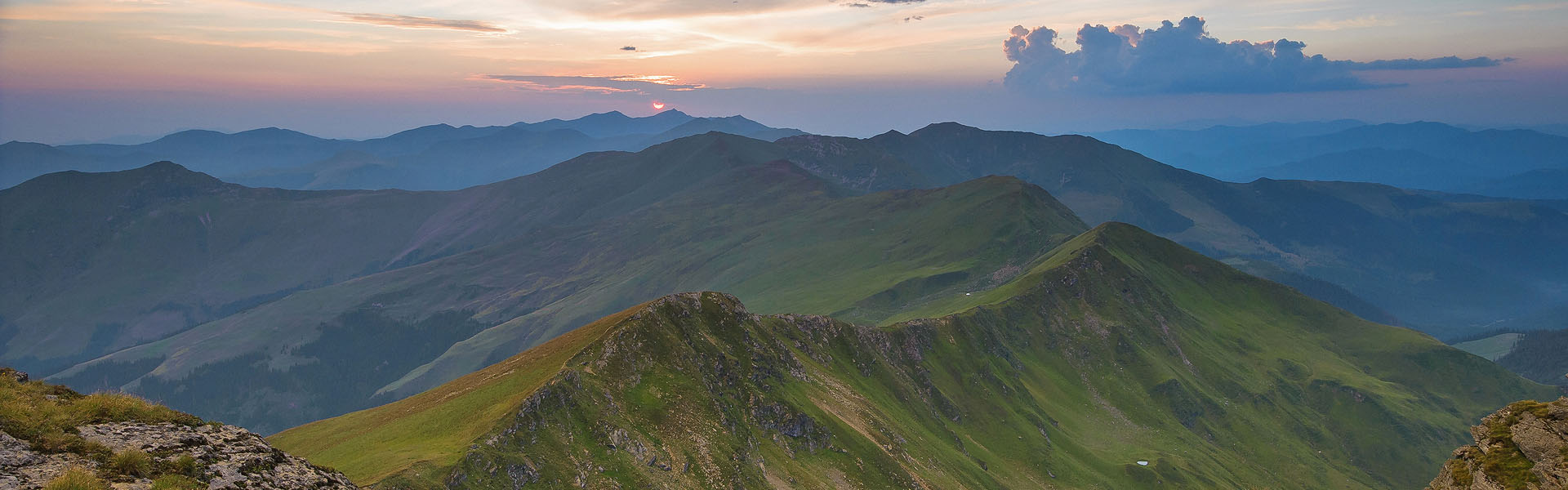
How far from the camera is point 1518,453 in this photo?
40375 millimetres

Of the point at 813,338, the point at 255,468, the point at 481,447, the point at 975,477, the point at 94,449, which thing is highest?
the point at 94,449

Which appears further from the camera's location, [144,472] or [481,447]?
[481,447]

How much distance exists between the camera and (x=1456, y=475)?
142 ft

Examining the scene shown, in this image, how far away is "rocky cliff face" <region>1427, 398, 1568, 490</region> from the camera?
38.6 metres

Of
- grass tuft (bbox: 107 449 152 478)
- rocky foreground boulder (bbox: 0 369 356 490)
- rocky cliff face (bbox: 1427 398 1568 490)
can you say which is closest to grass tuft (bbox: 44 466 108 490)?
rocky foreground boulder (bbox: 0 369 356 490)

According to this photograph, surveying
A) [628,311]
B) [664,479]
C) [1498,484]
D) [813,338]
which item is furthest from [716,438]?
[1498,484]

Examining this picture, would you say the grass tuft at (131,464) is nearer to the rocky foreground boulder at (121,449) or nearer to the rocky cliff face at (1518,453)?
the rocky foreground boulder at (121,449)

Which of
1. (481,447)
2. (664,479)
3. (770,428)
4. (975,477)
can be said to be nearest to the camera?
(481,447)

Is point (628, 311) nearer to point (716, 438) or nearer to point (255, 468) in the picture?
point (716, 438)

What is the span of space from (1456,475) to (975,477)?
355ft

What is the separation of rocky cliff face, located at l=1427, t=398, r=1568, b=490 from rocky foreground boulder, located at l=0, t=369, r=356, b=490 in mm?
51892

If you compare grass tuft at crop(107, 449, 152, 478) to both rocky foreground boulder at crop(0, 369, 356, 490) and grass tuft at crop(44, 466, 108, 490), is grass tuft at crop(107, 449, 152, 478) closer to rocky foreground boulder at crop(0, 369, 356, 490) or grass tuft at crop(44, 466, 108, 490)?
rocky foreground boulder at crop(0, 369, 356, 490)

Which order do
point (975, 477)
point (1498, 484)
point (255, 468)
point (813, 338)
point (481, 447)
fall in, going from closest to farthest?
1. point (255, 468)
2. point (1498, 484)
3. point (481, 447)
4. point (975, 477)
5. point (813, 338)

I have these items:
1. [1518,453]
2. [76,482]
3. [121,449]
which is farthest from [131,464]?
[1518,453]
